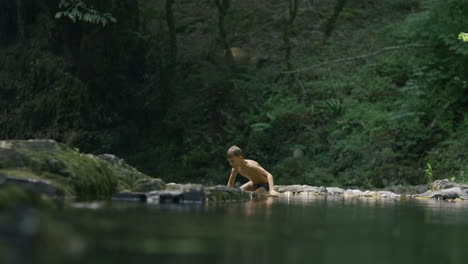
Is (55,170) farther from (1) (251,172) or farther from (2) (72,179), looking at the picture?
(1) (251,172)

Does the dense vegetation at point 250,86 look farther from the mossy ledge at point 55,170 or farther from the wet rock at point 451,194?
the mossy ledge at point 55,170

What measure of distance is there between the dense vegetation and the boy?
4.18m

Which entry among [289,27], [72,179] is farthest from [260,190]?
[289,27]

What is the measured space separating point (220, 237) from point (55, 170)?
3.34m

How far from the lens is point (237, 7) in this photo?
2356 cm

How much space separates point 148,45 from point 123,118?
2.87 metres

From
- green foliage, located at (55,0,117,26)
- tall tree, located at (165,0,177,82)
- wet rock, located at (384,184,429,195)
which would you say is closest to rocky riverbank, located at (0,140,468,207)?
wet rock, located at (384,184,429,195)

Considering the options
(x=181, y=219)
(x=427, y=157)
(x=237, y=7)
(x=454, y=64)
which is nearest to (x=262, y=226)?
(x=181, y=219)

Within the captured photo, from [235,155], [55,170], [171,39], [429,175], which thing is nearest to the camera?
[55,170]

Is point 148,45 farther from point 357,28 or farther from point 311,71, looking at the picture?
point 357,28

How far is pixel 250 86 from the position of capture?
63.7 feet

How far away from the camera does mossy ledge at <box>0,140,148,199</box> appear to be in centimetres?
616

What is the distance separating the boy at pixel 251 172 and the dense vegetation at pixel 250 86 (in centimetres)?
418

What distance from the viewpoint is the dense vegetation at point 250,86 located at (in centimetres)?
1616
